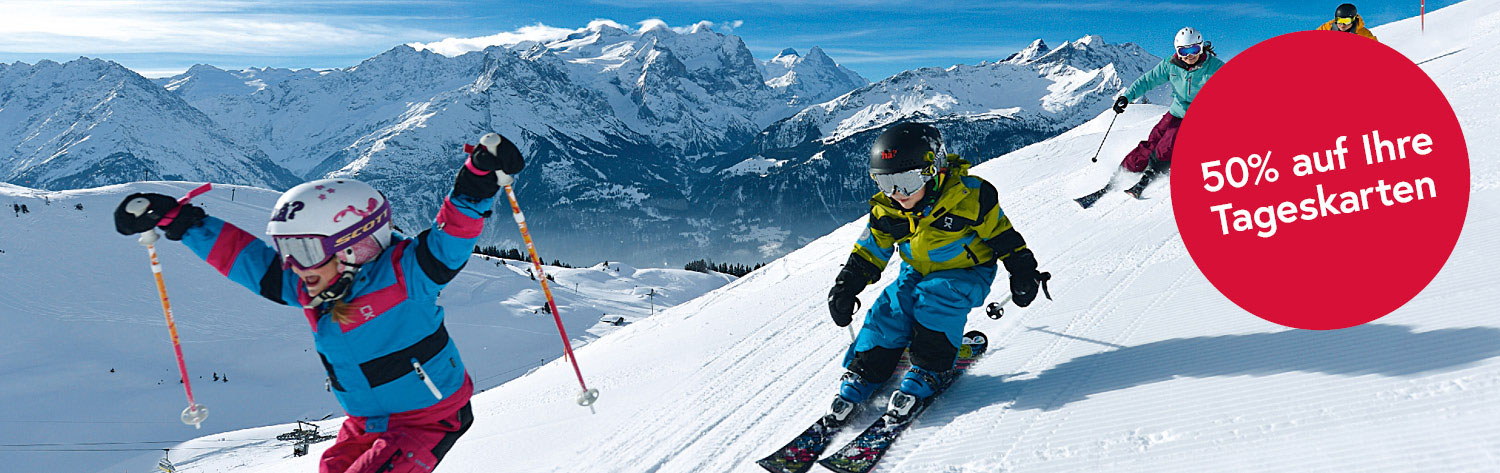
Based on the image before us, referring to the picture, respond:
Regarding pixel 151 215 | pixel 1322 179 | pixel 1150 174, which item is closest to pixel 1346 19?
pixel 1150 174

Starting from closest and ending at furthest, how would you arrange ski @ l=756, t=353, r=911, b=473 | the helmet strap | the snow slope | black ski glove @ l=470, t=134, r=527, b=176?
black ski glove @ l=470, t=134, r=527, b=176
the helmet strap
ski @ l=756, t=353, r=911, b=473
the snow slope

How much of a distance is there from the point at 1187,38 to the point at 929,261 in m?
7.41

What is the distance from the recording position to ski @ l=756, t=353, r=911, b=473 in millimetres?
4043

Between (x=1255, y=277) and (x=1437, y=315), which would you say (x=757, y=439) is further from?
(x=1437, y=315)

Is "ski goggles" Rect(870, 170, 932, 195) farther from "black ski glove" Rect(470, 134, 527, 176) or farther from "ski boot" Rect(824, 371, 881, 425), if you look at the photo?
"black ski glove" Rect(470, 134, 527, 176)

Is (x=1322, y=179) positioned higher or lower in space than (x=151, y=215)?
lower

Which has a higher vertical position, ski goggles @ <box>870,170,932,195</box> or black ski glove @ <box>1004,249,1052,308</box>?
ski goggles @ <box>870,170,932,195</box>

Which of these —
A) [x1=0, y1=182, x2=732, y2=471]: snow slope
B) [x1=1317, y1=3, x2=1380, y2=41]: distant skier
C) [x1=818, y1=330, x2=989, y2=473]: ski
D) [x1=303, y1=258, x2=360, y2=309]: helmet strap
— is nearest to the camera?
[x1=303, y1=258, x2=360, y2=309]: helmet strap

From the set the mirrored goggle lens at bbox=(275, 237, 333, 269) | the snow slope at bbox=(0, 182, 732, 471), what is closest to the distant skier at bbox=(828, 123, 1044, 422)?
the mirrored goggle lens at bbox=(275, 237, 333, 269)

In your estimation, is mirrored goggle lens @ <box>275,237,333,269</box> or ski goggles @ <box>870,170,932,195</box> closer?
mirrored goggle lens @ <box>275,237,333,269</box>

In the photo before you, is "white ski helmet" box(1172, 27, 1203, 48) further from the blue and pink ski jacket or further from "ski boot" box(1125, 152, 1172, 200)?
the blue and pink ski jacket

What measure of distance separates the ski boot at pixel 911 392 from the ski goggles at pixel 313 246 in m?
3.01

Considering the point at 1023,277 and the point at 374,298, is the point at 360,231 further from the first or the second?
the point at 1023,277

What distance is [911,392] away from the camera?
4191mm
